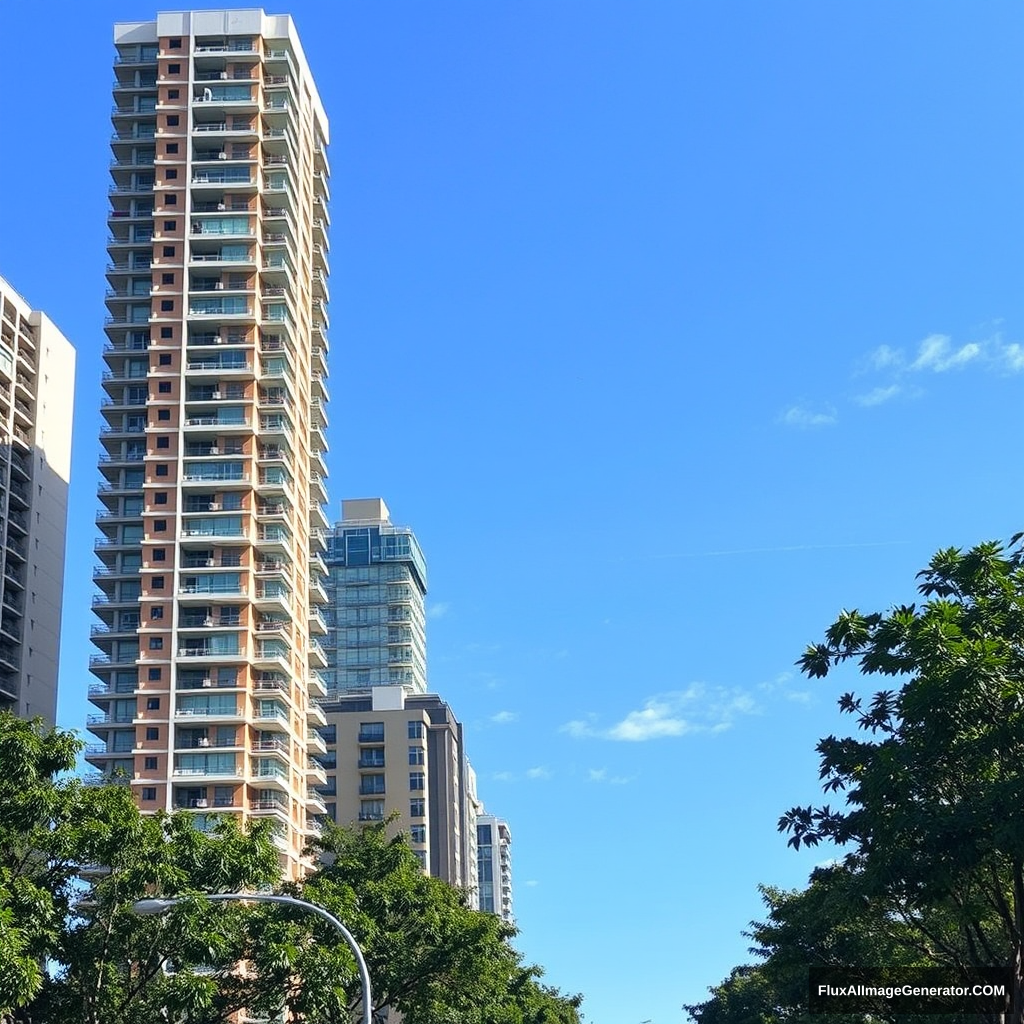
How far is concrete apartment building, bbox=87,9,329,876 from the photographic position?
9356 centimetres

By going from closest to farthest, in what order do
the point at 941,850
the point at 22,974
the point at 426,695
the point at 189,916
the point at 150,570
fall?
the point at 941,850 < the point at 22,974 < the point at 189,916 < the point at 150,570 < the point at 426,695

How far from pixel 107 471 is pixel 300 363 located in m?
15.9

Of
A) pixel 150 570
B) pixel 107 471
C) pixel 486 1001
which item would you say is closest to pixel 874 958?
pixel 486 1001

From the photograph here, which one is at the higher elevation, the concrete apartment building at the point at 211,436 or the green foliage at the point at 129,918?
the concrete apartment building at the point at 211,436

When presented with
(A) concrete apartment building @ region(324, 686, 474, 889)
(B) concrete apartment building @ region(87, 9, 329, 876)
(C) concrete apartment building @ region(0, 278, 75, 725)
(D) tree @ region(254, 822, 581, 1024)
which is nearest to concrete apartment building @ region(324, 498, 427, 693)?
(A) concrete apartment building @ region(324, 686, 474, 889)

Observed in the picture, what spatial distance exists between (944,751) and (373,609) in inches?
5624

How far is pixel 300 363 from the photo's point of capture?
105812mm

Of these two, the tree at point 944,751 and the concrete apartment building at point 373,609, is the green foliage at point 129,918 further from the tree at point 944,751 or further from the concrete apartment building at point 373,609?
the concrete apartment building at point 373,609

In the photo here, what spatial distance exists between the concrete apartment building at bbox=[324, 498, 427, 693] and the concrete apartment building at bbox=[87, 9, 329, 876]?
182 feet

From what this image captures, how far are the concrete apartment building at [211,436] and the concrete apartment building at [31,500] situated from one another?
6166mm

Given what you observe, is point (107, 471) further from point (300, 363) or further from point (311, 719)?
point (311, 719)

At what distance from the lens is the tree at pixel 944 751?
25.8m

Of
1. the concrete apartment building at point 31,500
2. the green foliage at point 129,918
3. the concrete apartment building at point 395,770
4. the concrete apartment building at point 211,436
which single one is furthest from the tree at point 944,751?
the concrete apartment building at point 395,770

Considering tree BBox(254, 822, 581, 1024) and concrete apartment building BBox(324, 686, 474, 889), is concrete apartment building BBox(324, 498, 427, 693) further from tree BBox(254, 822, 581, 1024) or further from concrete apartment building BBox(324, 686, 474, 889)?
tree BBox(254, 822, 581, 1024)
